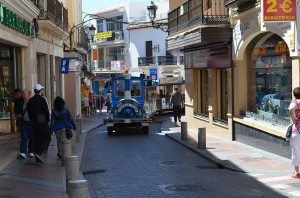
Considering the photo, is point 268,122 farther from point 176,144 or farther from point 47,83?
point 47,83

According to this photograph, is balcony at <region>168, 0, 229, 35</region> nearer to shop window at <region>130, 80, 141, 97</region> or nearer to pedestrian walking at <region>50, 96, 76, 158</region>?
shop window at <region>130, 80, 141, 97</region>

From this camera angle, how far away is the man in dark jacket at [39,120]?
457 inches

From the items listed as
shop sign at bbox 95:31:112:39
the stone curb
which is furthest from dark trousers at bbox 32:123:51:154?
shop sign at bbox 95:31:112:39

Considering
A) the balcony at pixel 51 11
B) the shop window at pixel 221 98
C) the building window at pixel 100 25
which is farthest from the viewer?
the building window at pixel 100 25

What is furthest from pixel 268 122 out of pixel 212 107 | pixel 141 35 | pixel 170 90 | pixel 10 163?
pixel 141 35

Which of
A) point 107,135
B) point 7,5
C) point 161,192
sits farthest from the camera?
point 107,135

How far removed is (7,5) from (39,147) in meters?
3.89

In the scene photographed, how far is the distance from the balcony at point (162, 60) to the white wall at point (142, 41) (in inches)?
27.0

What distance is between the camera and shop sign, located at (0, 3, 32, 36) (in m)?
12.3

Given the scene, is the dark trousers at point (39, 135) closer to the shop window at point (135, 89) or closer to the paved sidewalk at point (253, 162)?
the paved sidewalk at point (253, 162)

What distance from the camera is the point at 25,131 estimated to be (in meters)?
12.0

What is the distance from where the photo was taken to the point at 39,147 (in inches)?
464

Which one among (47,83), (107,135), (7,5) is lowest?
(107,135)

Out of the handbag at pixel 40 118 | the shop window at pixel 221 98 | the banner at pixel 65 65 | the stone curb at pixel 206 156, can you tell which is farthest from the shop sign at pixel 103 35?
the handbag at pixel 40 118
